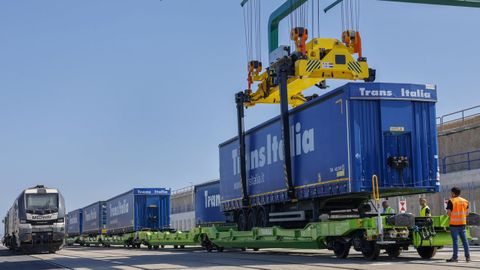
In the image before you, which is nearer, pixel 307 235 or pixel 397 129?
pixel 397 129

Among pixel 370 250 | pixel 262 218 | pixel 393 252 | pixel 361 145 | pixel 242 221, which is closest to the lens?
pixel 370 250

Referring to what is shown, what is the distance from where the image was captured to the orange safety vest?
13.8 m

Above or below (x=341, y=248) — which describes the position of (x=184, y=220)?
below

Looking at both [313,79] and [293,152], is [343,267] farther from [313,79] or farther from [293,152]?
[313,79]

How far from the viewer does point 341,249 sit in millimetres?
15961

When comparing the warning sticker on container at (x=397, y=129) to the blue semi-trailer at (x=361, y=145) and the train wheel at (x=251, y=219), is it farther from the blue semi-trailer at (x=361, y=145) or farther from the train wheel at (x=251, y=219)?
the train wheel at (x=251, y=219)

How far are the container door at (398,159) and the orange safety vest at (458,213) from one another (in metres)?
1.75

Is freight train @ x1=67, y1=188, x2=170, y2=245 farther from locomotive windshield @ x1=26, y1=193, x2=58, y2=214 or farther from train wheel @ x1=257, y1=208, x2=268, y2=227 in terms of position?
train wheel @ x1=257, y1=208, x2=268, y2=227

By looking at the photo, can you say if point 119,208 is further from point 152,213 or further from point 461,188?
point 461,188

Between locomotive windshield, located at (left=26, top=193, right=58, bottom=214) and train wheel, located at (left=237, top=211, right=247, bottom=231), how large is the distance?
10.7 m

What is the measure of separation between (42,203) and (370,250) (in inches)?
741

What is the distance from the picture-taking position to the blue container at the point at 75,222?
188 feet

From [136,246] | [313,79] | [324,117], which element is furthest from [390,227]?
[136,246]

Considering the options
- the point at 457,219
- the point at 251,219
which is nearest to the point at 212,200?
the point at 251,219
